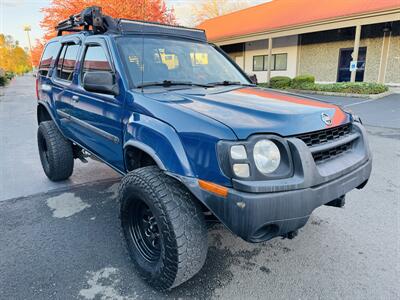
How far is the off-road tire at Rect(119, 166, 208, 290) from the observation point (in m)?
1.98

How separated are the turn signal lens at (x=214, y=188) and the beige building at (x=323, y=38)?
14473mm

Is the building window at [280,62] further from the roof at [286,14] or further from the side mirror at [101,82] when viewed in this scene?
the side mirror at [101,82]

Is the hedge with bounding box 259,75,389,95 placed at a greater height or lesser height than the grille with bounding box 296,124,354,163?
lesser

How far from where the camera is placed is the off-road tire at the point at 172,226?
198cm

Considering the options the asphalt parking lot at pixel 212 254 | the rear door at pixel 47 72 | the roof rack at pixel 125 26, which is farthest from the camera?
the rear door at pixel 47 72

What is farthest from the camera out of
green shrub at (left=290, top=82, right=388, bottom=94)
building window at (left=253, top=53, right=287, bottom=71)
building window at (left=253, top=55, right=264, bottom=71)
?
building window at (left=253, top=55, right=264, bottom=71)

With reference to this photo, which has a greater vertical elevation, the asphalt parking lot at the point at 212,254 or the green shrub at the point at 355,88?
the green shrub at the point at 355,88

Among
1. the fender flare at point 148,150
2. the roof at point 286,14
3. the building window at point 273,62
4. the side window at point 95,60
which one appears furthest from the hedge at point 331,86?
the fender flare at point 148,150

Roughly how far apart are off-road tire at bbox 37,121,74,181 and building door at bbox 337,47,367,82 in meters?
16.9

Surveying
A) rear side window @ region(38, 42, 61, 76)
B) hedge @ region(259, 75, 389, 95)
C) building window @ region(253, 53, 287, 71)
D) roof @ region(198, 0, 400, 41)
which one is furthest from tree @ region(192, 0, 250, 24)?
rear side window @ region(38, 42, 61, 76)

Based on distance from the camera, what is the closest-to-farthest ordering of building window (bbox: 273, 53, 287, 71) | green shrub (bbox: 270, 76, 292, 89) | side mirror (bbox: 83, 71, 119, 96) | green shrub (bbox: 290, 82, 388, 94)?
side mirror (bbox: 83, 71, 119, 96) < green shrub (bbox: 290, 82, 388, 94) < green shrub (bbox: 270, 76, 292, 89) < building window (bbox: 273, 53, 287, 71)

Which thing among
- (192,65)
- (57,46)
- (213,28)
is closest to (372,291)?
(192,65)

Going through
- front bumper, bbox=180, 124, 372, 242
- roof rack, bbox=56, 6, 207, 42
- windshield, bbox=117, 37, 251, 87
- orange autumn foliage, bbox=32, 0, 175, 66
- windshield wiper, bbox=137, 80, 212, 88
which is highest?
orange autumn foliage, bbox=32, 0, 175, 66

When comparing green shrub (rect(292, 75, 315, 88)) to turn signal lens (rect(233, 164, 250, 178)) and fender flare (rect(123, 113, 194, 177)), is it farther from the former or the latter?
turn signal lens (rect(233, 164, 250, 178))
